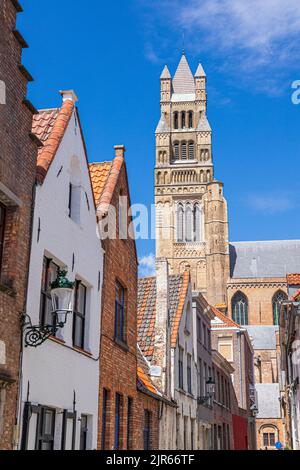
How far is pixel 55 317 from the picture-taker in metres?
9.16

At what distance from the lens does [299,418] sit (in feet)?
74.3

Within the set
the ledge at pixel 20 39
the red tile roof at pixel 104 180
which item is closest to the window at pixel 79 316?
the red tile roof at pixel 104 180

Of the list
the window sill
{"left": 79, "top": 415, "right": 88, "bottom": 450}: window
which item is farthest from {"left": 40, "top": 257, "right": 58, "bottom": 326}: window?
the window sill

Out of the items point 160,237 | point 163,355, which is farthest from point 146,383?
point 160,237

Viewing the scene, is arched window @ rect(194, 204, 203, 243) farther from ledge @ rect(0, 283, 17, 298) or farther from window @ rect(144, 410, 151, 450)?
ledge @ rect(0, 283, 17, 298)

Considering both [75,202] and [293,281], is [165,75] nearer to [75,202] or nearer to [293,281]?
[293,281]

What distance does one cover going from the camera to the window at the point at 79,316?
37.9ft

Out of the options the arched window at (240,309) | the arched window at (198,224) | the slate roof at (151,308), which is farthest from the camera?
the arched window at (198,224)

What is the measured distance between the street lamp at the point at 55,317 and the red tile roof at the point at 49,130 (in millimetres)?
1912

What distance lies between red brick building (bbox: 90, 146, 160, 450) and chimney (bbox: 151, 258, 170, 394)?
1544mm

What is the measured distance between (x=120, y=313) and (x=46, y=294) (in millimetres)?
4877

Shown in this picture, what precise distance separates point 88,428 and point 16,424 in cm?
362

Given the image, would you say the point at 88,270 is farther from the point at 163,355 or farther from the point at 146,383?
the point at 163,355

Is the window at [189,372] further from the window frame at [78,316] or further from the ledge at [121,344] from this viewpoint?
the window frame at [78,316]
